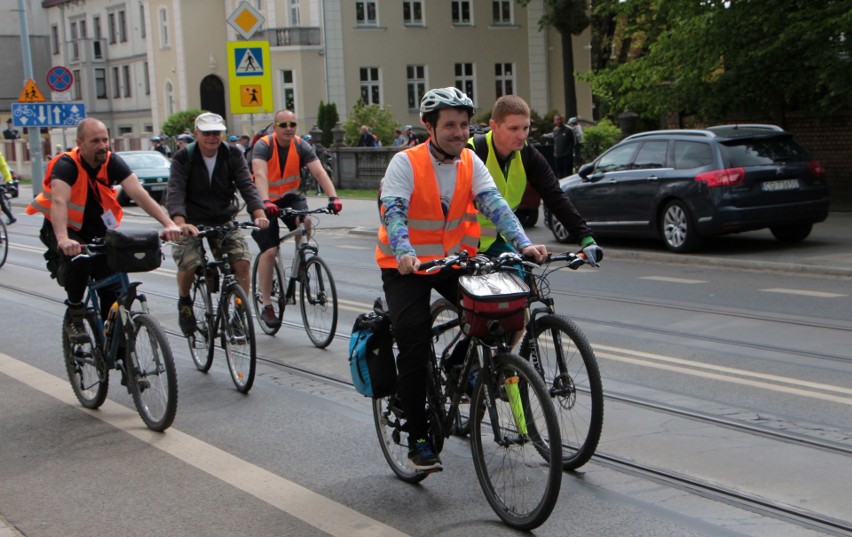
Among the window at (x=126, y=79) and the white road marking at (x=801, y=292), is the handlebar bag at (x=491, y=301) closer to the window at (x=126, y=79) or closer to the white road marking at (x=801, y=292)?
the white road marking at (x=801, y=292)

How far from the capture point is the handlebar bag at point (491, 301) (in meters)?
Result: 4.95

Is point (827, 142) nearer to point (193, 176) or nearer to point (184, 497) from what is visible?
point (193, 176)

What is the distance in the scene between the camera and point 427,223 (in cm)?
552

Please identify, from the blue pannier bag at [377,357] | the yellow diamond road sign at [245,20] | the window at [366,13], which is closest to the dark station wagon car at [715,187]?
the yellow diamond road sign at [245,20]

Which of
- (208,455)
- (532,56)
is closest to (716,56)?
(208,455)

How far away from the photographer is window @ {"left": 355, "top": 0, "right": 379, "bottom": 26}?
179ft

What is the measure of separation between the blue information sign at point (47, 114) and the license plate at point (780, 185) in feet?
72.1

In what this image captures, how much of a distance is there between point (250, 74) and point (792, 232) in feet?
27.3

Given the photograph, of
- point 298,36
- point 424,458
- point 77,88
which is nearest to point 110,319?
point 424,458

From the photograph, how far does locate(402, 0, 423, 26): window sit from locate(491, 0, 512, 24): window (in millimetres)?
3664

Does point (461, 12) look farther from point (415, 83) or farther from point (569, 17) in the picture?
point (569, 17)

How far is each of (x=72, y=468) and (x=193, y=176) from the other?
9.98 ft

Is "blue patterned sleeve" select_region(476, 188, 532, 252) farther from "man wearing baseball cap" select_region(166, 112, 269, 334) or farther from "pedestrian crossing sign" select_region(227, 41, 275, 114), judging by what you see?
"pedestrian crossing sign" select_region(227, 41, 275, 114)

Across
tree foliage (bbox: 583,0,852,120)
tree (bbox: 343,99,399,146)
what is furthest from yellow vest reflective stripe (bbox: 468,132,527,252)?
tree (bbox: 343,99,399,146)
